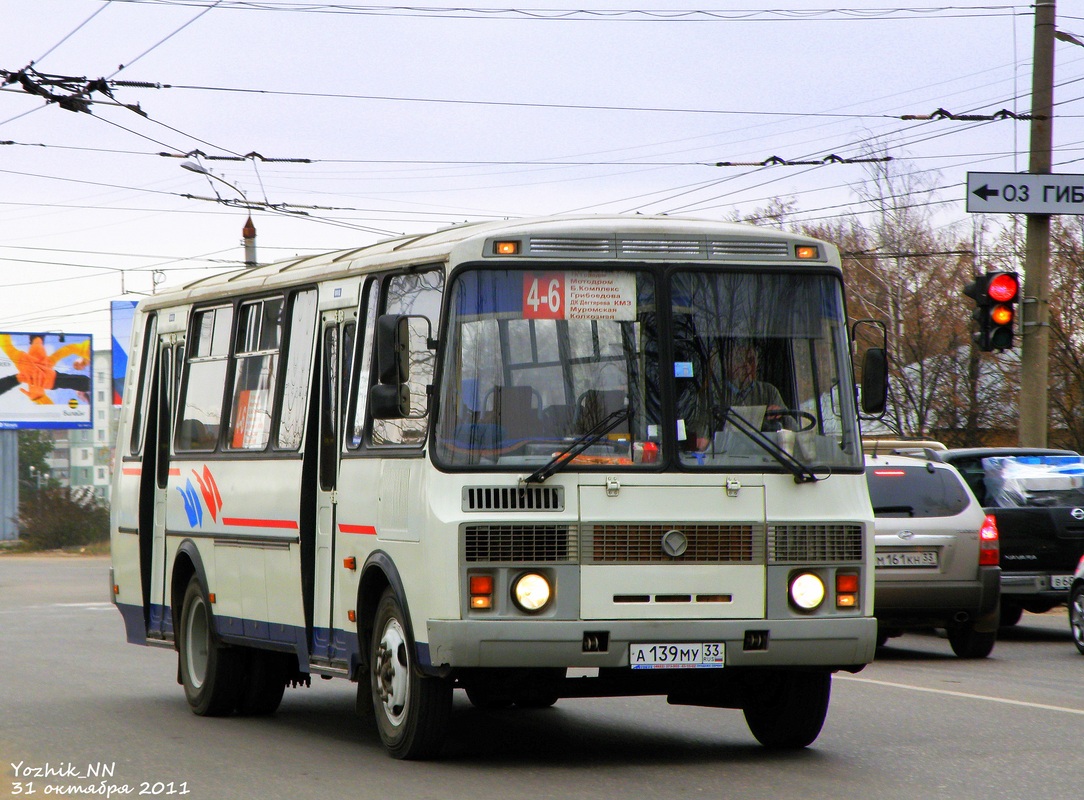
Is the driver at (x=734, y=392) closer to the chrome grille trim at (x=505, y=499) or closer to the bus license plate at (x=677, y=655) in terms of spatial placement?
the chrome grille trim at (x=505, y=499)

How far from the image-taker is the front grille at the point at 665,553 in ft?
29.0

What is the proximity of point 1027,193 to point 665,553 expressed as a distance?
40.9 feet

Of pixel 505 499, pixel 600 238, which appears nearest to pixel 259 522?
pixel 505 499

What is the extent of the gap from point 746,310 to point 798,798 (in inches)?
102

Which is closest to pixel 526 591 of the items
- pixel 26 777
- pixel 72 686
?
pixel 26 777

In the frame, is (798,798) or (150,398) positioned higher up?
(150,398)

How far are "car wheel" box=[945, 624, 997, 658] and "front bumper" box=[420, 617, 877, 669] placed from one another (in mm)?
6793

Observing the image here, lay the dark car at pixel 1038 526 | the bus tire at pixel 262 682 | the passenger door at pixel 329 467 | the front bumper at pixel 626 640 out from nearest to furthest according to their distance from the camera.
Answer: the front bumper at pixel 626 640 → the passenger door at pixel 329 467 → the bus tire at pixel 262 682 → the dark car at pixel 1038 526

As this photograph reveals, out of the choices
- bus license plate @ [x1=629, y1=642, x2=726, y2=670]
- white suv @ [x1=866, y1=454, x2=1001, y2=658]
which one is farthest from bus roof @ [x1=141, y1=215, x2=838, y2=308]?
white suv @ [x1=866, y1=454, x2=1001, y2=658]

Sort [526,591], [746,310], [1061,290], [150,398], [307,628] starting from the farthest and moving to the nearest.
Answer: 1. [1061,290]
2. [150,398]
3. [307,628]
4. [746,310]
5. [526,591]

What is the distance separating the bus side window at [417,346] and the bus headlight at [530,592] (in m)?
0.90

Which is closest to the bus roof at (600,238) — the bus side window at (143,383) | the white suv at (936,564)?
the bus side window at (143,383)

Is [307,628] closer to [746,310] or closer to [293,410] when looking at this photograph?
[293,410]

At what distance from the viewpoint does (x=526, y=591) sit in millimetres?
8727
